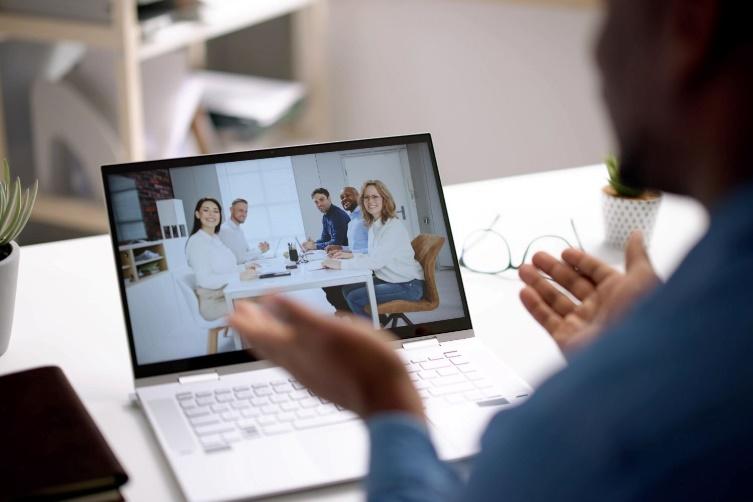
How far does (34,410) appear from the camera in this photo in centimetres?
93

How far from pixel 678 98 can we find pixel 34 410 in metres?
0.67

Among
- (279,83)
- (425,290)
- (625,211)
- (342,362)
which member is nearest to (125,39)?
(279,83)

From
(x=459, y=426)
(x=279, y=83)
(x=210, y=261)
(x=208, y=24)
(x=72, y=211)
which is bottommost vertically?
(x=459, y=426)

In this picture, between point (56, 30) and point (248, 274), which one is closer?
point (248, 274)

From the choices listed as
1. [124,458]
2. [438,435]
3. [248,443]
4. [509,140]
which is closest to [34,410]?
[124,458]

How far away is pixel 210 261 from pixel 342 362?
16.8 inches

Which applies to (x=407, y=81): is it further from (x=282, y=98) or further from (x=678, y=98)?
(x=678, y=98)

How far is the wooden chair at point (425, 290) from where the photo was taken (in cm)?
109

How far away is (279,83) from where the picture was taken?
3145 millimetres

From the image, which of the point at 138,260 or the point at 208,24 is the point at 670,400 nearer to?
the point at 138,260

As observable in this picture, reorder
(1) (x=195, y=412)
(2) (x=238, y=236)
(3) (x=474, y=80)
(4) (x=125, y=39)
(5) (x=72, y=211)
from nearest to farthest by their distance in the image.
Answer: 1. (1) (x=195, y=412)
2. (2) (x=238, y=236)
3. (4) (x=125, y=39)
4. (5) (x=72, y=211)
5. (3) (x=474, y=80)

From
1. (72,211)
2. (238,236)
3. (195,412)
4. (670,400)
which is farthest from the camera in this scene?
(72,211)

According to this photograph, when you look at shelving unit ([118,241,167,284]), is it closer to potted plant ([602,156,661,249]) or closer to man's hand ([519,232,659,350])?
man's hand ([519,232,659,350])

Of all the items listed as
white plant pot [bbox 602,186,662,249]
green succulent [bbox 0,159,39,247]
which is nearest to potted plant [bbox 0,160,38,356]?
green succulent [bbox 0,159,39,247]
